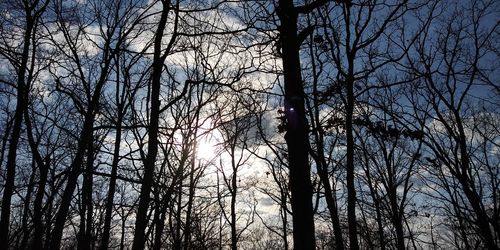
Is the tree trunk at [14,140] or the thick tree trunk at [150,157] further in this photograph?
the tree trunk at [14,140]

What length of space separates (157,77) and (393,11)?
817cm

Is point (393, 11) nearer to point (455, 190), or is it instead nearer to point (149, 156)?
point (149, 156)

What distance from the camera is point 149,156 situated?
5957 mm

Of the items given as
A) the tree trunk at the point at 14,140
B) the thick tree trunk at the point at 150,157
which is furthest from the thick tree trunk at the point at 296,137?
the tree trunk at the point at 14,140

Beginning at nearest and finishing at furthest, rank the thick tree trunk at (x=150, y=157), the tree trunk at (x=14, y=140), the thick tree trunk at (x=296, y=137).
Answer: the thick tree trunk at (x=296, y=137) < the thick tree trunk at (x=150, y=157) < the tree trunk at (x=14, y=140)

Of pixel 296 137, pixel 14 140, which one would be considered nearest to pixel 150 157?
pixel 296 137

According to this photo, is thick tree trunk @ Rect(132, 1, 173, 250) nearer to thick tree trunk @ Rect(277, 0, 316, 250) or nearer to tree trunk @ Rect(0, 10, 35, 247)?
thick tree trunk @ Rect(277, 0, 316, 250)

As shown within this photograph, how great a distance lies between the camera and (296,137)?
217 inches

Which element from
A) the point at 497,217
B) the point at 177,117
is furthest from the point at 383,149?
the point at 177,117

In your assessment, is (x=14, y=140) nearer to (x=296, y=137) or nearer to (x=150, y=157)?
(x=150, y=157)

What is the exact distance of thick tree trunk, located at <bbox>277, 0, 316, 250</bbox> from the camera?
5.01 metres

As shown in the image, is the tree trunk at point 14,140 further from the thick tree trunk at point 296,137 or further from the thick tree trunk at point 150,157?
the thick tree trunk at point 296,137

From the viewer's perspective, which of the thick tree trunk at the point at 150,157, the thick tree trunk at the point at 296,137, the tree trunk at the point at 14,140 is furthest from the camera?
the tree trunk at the point at 14,140

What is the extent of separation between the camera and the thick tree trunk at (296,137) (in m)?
5.01
